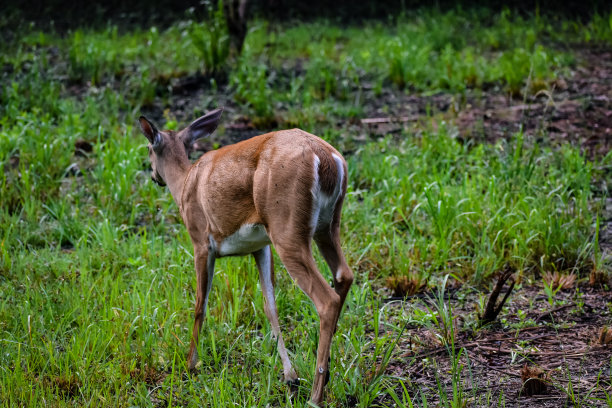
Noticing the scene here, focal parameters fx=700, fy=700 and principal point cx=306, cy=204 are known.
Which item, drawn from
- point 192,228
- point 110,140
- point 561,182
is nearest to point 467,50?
point 561,182

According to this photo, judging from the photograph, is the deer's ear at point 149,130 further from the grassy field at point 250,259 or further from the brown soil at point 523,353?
the brown soil at point 523,353

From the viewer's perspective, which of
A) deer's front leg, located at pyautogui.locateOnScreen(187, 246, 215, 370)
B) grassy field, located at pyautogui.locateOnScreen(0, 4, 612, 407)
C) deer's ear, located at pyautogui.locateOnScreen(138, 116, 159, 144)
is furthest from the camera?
deer's ear, located at pyautogui.locateOnScreen(138, 116, 159, 144)

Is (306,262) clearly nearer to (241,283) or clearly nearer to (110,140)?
(241,283)

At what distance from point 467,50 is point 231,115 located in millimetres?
3764

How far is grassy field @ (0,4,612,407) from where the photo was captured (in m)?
3.53

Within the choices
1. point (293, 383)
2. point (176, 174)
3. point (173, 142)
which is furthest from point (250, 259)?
point (293, 383)

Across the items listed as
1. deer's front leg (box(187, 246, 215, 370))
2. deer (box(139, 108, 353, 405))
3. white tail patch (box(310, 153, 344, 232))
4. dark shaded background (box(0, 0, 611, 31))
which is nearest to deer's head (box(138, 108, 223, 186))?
deer (box(139, 108, 353, 405))

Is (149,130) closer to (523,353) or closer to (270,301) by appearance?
(270,301)

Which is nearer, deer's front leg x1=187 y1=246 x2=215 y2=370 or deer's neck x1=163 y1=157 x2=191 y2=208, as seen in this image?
deer's front leg x1=187 y1=246 x2=215 y2=370

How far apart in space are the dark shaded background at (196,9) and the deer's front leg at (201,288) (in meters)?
9.04

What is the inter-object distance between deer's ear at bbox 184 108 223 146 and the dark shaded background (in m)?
8.05

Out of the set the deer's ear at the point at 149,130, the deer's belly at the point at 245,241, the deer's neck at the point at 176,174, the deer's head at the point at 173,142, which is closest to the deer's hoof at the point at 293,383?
the deer's belly at the point at 245,241

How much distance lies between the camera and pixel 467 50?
32.0ft

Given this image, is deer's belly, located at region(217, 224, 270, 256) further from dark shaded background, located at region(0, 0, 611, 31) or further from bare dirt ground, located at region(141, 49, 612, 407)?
dark shaded background, located at region(0, 0, 611, 31)
